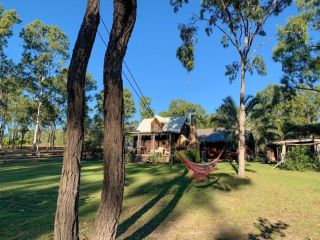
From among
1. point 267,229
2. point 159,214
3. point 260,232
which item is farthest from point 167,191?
point 260,232

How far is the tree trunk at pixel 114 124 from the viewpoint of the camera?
4.90 meters

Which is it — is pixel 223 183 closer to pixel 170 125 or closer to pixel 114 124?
pixel 114 124

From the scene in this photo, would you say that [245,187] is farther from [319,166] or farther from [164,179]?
[319,166]

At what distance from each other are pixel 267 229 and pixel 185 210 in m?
2.45

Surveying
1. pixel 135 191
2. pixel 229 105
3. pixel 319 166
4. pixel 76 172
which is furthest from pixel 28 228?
pixel 229 105

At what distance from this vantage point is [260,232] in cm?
740

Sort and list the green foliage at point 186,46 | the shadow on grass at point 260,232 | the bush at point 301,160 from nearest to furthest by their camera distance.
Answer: the shadow on grass at point 260,232 → the green foliage at point 186,46 → the bush at point 301,160

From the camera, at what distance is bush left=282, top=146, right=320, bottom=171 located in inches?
903

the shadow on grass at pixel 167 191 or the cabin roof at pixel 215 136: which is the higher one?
the cabin roof at pixel 215 136

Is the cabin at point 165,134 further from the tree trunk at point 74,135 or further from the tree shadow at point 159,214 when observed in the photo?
the tree trunk at point 74,135

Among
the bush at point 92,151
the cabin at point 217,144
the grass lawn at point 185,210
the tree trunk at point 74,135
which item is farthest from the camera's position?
the cabin at point 217,144

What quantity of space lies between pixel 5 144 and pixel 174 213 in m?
68.0

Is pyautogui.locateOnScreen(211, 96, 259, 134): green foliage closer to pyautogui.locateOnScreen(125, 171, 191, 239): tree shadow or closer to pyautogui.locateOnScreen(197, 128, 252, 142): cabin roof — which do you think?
pyautogui.locateOnScreen(197, 128, 252, 142): cabin roof

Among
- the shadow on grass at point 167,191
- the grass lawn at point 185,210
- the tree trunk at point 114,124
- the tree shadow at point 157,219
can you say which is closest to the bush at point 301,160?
the shadow on grass at point 167,191
